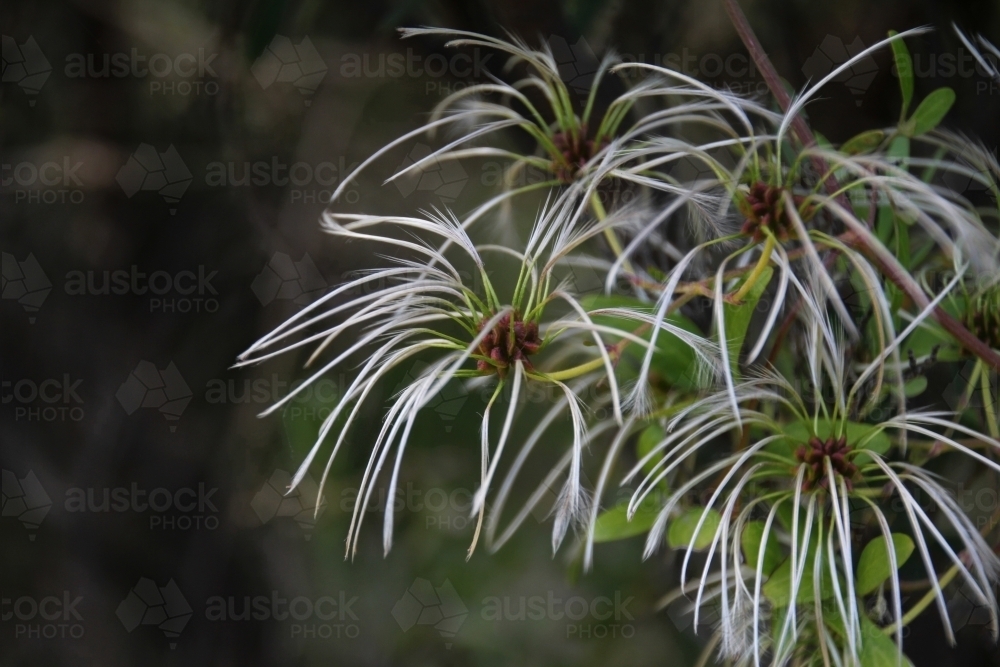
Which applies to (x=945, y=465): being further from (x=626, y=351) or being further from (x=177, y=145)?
(x=177, y=145)

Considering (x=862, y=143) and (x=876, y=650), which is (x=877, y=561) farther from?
(x=862, y=143)

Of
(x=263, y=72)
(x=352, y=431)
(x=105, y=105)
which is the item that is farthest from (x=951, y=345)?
(x=105, y=105)

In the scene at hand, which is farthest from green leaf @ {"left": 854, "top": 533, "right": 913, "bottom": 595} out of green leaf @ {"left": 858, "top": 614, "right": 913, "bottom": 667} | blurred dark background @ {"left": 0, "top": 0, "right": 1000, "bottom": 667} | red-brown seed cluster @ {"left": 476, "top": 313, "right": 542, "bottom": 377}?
blurred dark background @ {"left": 0, "top": 0, "right": 1000, "bottom": 667}

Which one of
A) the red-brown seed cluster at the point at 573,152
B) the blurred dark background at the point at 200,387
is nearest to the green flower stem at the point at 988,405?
the red-brown seed cluster at the point at 573,152

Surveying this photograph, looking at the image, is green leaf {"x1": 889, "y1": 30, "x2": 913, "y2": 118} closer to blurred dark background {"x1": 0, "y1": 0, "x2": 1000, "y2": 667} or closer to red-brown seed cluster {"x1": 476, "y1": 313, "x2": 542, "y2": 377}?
red-brown seed cluster {"x1": 476, "y1": 313, "x2": 542, "y2": 377}

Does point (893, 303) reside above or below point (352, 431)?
above
